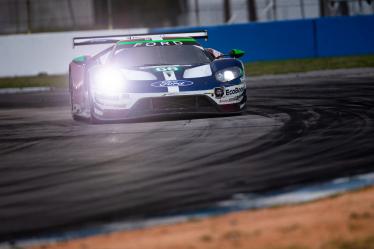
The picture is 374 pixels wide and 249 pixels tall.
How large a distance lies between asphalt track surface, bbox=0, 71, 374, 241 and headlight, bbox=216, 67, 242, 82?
1.84 ft

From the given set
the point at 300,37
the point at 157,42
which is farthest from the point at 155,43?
the point at 300,37

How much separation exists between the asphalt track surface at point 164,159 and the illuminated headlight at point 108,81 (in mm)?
516

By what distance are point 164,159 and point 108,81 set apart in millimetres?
3799

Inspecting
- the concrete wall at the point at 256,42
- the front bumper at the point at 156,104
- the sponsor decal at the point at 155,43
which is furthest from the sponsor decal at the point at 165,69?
the concrete wall at the point at 256,42

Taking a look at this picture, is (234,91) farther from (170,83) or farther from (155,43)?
(155,43)

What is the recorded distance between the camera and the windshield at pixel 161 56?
14281mm

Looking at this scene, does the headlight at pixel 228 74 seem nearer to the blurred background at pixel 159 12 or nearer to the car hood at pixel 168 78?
Result: the car hood at pixel 168 78

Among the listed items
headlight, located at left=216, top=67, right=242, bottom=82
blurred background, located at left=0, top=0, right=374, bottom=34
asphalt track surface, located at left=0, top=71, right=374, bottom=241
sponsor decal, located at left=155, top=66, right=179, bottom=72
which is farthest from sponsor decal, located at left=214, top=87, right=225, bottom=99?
blurred background, located at left=0, top=0, right=374, bottom=34

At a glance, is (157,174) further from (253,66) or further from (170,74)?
(253,66)

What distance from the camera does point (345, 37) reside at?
31.5 meters

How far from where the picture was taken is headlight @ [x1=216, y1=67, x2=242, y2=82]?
13.7 m

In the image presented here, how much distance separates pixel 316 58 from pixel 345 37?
4.72ft

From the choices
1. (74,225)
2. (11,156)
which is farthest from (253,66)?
(74,225)

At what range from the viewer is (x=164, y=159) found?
9953 millimetres
